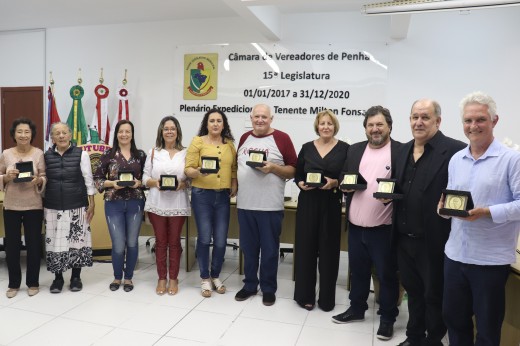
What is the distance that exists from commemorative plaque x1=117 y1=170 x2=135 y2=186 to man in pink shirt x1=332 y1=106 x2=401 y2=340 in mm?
1586

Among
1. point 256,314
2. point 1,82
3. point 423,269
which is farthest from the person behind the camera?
point 1,82

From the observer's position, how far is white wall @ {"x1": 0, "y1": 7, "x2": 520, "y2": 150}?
14.8 ft

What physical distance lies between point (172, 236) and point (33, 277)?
118cm

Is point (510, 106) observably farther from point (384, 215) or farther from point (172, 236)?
point (172, 236)

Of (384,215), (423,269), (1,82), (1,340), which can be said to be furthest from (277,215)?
(1,82)

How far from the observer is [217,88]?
5250 mm

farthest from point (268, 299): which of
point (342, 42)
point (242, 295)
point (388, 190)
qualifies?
point (342, 42)

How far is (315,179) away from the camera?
2.75 meters

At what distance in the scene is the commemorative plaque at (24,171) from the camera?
2899 mm

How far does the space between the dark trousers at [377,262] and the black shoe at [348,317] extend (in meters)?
0.15

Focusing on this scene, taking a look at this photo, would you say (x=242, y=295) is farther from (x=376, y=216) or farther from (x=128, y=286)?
(x=376, y=216)

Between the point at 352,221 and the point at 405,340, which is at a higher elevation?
the point at 352,221

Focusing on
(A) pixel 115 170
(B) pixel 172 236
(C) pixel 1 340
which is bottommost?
(C) pixel 1 340

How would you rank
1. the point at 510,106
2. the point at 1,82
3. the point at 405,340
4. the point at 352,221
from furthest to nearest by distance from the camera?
the point at 1,82, the point at 510,106, the point at 352,221, the point at 405,340
